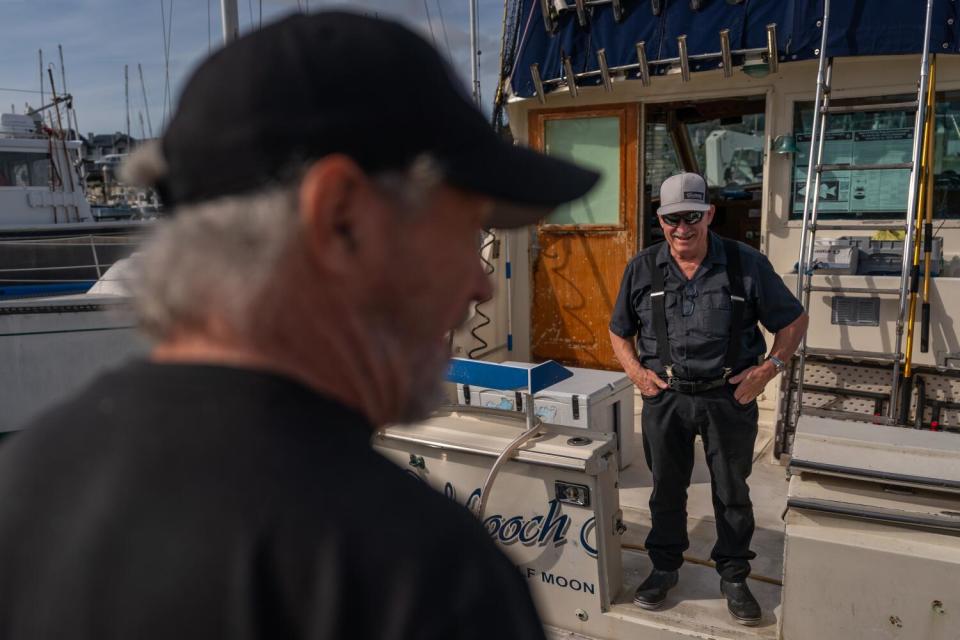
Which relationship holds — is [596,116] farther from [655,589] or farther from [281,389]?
[281,389]

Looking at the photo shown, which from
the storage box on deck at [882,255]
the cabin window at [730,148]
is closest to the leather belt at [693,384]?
the storage box on deck at [882,255]

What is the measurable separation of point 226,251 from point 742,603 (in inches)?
111

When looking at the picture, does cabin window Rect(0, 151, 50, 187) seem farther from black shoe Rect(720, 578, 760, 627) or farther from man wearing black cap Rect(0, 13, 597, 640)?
man wearing black cap Rect(0, 13, 597, 640)

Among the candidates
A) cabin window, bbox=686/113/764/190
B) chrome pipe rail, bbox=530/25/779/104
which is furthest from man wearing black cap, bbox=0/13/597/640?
cabin window, bbox=686/113/764/190

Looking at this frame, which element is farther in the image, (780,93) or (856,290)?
(780,93)

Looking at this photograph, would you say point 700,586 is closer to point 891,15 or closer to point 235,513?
point 235,513

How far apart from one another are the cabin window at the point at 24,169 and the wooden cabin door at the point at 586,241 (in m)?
9.02

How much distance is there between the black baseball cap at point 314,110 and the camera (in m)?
0.71

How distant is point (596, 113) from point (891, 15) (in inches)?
79.5

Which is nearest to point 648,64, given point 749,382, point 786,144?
point 786,144

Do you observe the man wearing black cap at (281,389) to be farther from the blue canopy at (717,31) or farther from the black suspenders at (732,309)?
the blue canopy at (717,31)

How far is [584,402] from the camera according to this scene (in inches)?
152

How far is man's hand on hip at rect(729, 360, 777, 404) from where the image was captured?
3.04m

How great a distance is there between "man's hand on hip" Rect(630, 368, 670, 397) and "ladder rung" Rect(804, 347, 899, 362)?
1.72 m
